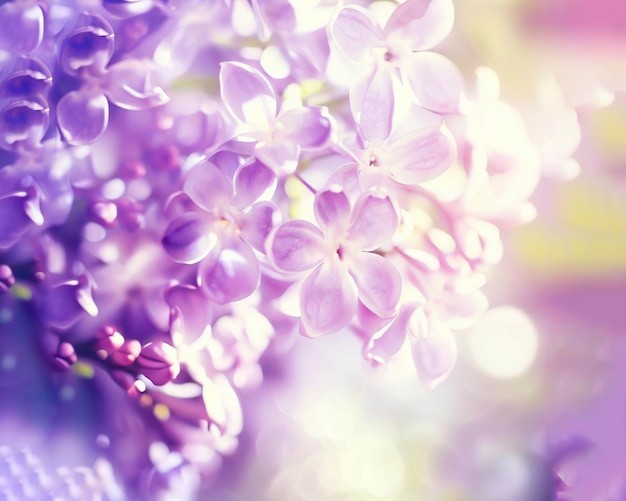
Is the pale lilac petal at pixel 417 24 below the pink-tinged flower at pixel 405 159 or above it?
above

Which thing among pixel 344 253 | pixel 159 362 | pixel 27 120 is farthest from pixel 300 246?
pixel 27 120

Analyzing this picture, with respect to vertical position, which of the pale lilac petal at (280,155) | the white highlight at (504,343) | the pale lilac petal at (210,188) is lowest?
the white highlight at (504,343)

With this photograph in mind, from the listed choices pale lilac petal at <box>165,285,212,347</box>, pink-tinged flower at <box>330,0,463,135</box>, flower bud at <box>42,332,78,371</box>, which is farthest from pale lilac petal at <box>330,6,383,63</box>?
flower bud at <box>42,332,78,371</box>

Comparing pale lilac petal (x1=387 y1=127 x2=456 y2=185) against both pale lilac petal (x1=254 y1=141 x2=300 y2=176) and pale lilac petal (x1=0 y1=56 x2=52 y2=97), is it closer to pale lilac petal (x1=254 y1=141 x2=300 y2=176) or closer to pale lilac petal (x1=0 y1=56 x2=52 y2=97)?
pale lilac petal (x1=254 y1=141 x2=300 y2=176)

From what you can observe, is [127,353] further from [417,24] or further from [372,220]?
[417,24]

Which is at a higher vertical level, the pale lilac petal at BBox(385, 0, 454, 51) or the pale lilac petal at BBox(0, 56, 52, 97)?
the pale lilac petal at BBox(385, 0, 454, 51)

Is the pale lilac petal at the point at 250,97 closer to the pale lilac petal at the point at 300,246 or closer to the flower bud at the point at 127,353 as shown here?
the pale lilac petal at the point at 300,246

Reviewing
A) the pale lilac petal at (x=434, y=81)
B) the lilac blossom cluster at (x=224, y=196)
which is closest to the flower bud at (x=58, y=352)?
the lilac blossom cluster at (x=224, y=196)
